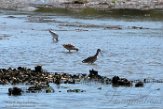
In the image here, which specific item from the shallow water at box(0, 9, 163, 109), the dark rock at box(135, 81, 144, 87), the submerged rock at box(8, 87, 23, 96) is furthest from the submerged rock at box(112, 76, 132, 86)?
the submerged rock at box(8, 87, 23, 96)

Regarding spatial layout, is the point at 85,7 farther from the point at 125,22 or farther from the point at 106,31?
the point at 106,31

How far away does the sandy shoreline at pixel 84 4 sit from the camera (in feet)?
165

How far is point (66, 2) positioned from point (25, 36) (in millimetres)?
21416

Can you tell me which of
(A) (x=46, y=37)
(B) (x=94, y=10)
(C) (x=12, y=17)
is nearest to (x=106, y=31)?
(A) (x=46, y=37)

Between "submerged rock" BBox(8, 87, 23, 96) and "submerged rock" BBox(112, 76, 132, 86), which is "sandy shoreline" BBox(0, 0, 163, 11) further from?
"submerged rock" BBox(8, 87, 23, 96)

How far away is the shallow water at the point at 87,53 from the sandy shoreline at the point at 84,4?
565 cm

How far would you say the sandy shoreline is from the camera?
1984 inches

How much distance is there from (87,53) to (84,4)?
26.4 metres

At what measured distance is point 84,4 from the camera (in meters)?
52.6

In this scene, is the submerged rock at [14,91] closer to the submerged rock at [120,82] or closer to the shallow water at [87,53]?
the shallow water at [87,53]

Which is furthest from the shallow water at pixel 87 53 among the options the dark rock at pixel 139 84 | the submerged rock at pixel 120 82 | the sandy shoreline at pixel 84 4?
the sandy shoreline at pixel 84 4

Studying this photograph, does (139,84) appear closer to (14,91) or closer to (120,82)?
(120,82)

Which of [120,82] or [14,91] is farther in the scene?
[120,82]

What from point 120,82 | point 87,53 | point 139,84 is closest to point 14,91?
point 120,82
